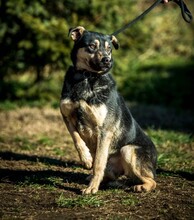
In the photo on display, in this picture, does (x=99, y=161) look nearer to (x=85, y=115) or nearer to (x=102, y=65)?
(x=85, y=115)

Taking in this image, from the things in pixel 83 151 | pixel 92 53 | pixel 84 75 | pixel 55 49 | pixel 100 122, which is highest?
pixel 92 53

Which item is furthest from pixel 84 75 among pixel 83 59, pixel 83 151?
pixel 83 151

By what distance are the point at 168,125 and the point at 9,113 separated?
3401 millimetres

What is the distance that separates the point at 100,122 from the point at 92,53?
0.81 metres

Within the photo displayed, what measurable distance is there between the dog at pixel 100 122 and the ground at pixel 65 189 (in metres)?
0.26

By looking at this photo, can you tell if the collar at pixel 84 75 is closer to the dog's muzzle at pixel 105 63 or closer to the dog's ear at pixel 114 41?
the dog's muzzle at pixel 105 63

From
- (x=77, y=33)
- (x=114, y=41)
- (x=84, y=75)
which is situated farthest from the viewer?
(x=114, y=41)

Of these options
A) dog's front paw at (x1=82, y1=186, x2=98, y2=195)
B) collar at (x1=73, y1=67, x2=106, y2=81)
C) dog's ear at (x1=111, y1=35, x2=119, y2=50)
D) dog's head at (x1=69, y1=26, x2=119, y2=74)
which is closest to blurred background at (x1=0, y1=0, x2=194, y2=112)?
dog's ear at (x1=111, y1=35, x2=119, y2=50)

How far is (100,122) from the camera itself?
591cm

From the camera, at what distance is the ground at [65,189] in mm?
5258

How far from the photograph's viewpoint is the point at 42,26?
11344 millimetres

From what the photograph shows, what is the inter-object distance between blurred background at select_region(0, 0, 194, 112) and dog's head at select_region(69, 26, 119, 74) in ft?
17.2

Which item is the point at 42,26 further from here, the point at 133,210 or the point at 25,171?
the point at 133,210

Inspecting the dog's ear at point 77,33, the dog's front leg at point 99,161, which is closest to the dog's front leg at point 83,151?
the dog's front leg at point 99,161
